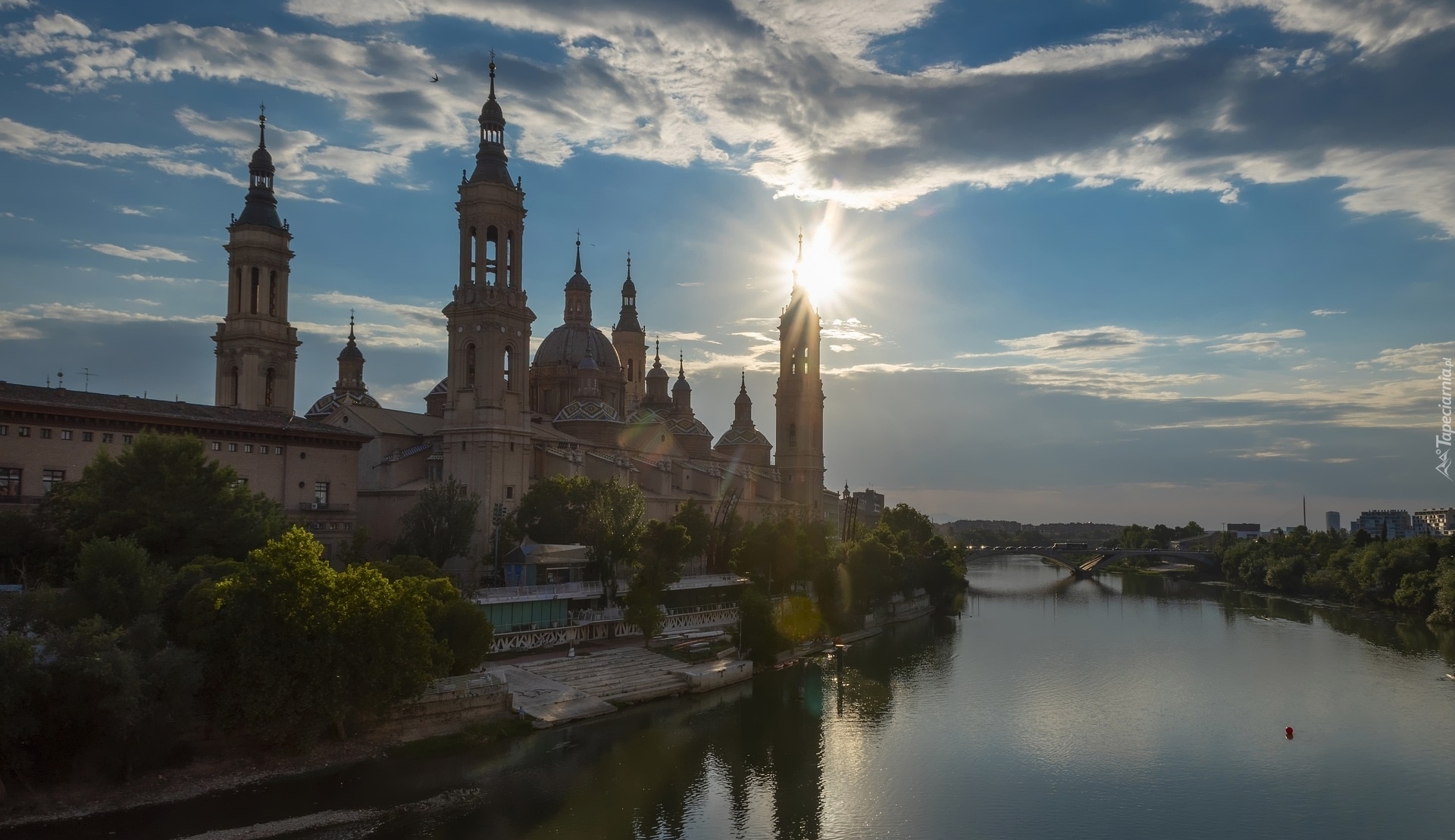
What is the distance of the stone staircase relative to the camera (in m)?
49.2

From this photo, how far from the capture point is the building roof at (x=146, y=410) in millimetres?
46469

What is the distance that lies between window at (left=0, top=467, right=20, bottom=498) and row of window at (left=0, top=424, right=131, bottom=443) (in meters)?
1.44

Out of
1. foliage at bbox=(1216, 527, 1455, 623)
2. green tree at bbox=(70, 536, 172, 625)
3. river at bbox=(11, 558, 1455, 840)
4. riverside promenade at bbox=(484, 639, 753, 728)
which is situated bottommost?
river at bbox=(11, 558, 1455, 840)

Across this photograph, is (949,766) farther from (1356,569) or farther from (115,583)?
(1356,569)

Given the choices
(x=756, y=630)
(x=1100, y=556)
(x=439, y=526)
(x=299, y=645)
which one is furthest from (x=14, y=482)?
(x=1100, y=556)

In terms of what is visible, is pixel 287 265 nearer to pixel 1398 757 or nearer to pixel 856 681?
pixel 856 681

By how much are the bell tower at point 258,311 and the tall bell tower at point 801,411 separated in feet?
169

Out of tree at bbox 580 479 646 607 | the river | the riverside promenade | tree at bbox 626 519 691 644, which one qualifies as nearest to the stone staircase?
the riverside promenade

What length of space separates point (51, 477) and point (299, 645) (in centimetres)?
1960

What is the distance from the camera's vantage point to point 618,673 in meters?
51.8

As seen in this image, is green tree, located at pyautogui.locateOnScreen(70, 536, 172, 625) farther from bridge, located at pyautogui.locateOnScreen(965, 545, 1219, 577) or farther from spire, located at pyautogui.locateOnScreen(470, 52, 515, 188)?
bridge, located at pyautogui.locateOnScreen(965, 545, 1219, 577)

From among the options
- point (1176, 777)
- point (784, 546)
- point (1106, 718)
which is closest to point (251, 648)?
point (1176, 777)

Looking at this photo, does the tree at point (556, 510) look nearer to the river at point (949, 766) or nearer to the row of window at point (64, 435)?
the river at point (949, 766)

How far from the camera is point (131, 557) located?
35.5 meters
